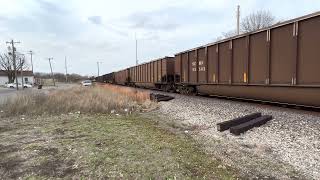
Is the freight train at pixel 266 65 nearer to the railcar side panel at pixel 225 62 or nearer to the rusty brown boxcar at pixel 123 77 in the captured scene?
the railcar side panel at pixel 225 62

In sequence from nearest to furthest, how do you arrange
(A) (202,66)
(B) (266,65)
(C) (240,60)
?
(B) (266,65) → (C) (240,60) → (A) (202,66)

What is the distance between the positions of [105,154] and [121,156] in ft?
1.27

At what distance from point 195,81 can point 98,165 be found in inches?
624

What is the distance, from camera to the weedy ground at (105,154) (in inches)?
231

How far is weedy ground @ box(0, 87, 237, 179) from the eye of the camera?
586 cm

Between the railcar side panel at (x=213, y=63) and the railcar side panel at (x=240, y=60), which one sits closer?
the railcar side panel at (x=240, y=60)

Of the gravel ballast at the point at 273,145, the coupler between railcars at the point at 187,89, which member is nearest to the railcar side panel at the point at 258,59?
the gravel ballast at the point at 273,145

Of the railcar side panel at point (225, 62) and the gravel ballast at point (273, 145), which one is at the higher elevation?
the railcar side panel at point (225, 62)

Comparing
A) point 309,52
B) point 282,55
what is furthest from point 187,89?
point 309,52

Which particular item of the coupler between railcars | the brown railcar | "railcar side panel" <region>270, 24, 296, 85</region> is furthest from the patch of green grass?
the brown railcar

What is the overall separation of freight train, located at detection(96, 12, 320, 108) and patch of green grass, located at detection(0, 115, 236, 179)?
5.03 meters

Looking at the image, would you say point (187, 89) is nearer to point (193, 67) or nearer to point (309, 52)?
point (193, 67)

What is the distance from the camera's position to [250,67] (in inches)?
586

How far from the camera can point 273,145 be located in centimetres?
761
